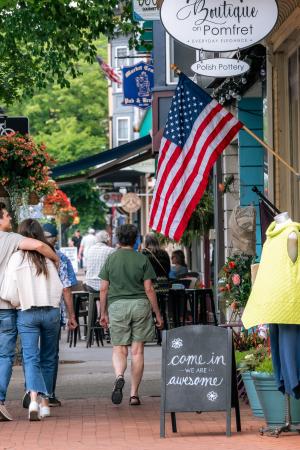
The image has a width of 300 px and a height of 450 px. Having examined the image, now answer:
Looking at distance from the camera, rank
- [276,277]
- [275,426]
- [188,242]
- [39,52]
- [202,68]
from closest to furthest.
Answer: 1. [276,277]
2. [275,426]
3. [202,68]
4. [39,52]
5. [188,242]

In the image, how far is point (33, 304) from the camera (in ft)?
38.2

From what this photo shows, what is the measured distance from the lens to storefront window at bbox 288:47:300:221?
46.1 ft

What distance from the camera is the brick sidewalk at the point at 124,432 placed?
9.96 meters

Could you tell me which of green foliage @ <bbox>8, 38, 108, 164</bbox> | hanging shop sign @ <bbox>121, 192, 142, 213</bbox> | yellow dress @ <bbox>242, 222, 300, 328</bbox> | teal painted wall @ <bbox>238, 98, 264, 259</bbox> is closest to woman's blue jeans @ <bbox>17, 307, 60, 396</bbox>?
yellow dress @ <bbox>242, 222, 300, 328</bbox>

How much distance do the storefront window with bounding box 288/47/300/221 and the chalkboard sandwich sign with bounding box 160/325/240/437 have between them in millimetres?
4180

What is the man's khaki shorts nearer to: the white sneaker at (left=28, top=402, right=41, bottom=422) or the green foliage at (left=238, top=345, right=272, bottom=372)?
the white sneaker at (left=28, top=402, right=41, bottom=422)

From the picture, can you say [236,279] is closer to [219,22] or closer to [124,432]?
[219,22]

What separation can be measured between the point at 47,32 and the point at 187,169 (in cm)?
628

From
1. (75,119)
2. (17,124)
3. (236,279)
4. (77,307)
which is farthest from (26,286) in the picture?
(75,119)

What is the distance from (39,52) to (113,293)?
25.5ft

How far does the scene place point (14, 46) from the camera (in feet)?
65.7

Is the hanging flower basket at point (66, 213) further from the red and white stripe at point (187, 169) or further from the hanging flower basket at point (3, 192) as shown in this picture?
the red and white stripe at point (187, 169)

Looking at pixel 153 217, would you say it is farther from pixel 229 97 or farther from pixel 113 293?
pixel 229 97

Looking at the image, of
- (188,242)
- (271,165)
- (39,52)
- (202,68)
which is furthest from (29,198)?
(188,242)
